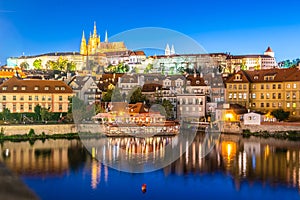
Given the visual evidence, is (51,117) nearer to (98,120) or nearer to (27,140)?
(98,120)

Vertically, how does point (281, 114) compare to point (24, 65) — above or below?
below

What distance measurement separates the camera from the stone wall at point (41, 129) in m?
23.9

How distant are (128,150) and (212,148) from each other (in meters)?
4.06

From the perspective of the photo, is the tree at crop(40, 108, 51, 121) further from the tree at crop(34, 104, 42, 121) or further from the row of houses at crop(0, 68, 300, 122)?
the row of houses at crop(0, 68, 300, 122)

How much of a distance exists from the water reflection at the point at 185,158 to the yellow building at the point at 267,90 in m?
7.07

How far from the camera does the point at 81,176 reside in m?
14.3

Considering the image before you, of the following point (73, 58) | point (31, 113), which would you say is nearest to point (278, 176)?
point (31, 113)

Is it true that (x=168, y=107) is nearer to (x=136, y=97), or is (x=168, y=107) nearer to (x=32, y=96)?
(x=136, y=97)

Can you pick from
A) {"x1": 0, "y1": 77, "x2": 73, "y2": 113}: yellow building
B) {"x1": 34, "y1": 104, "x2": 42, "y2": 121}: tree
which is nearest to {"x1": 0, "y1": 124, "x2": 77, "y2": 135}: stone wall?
{"x1": 34, "y1": 104, "x2": 42, "y2": 121}: tree

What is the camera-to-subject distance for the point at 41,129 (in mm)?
24734

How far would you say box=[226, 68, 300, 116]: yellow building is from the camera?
3025cm

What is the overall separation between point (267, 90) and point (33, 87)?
52.7ft

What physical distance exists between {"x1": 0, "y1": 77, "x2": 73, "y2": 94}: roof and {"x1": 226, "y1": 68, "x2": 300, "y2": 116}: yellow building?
471 inches

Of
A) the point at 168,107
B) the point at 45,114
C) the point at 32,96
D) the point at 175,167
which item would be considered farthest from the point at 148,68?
the point at 175,167
